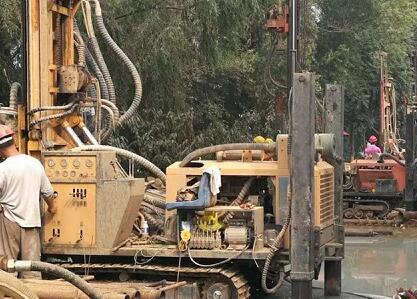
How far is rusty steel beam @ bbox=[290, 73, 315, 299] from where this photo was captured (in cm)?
859

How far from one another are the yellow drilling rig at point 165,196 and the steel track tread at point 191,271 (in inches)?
0.5

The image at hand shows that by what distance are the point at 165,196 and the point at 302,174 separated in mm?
1803

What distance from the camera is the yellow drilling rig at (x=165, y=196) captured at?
8.71 m

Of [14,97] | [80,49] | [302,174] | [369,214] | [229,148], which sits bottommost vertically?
[369,214]

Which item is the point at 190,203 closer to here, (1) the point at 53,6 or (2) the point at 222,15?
(1) the point at 53,6

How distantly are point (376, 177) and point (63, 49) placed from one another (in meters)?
14.1

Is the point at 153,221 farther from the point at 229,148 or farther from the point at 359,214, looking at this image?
the point at 359,214

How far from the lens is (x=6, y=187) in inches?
318

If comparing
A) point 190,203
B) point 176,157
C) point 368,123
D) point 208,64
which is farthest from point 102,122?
point 368,123

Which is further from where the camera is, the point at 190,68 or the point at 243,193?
the point at 190,68

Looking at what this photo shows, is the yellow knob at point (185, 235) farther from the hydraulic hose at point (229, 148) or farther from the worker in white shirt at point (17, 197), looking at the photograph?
the worker in white shirt at point (17, 197)

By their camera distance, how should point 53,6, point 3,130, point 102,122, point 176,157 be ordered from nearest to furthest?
1. point 3,130
2. point 53,6
3. point 102,122
4. point 176,157

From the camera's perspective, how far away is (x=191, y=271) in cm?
888

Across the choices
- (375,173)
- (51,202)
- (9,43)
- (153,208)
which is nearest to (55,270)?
(51,202)
